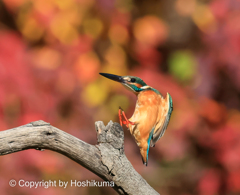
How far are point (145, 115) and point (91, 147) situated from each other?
21 centimetres

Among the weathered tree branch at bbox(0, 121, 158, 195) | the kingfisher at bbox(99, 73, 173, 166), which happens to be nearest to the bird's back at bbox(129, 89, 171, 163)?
the kingfisher at bbox(99, 73, 173, 166)

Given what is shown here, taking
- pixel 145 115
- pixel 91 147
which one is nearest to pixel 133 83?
pixel 145 115

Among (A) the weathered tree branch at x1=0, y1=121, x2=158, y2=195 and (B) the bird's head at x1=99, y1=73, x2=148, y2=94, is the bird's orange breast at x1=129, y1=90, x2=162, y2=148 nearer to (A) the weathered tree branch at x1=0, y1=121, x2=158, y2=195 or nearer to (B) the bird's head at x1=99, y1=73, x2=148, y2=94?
(B) the bird's head at x1=99, y1=73, x2=148, y2=94

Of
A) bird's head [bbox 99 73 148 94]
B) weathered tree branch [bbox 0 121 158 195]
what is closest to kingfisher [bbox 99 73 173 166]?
bird's head [bbox 99 73 148 94]

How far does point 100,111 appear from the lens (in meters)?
1.88

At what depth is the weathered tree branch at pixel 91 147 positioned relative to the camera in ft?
2.53

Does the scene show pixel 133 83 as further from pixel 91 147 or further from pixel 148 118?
pixel 91 147

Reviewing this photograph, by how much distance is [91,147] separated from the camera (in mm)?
859

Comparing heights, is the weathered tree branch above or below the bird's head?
below

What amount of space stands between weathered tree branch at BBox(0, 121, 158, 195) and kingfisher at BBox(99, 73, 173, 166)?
4.9 inches

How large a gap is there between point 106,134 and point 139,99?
8.0 inches

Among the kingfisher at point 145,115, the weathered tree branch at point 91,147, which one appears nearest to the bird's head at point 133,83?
the kingfisher at point 145,115

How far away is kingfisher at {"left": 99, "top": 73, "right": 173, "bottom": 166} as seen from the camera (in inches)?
29.7

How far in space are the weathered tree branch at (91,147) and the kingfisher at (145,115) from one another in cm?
12
